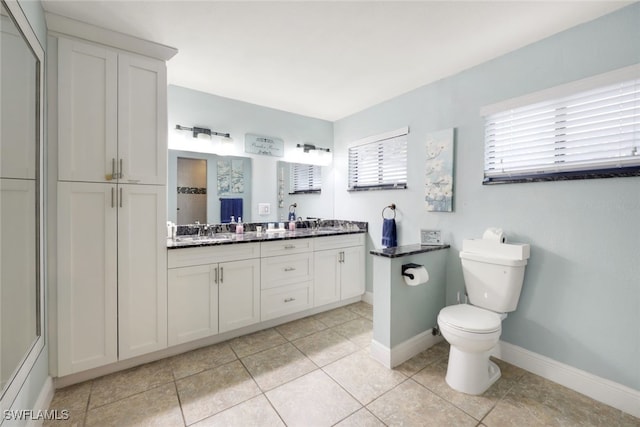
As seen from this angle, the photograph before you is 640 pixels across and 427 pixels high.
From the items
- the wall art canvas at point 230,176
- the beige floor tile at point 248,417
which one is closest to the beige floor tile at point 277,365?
the beige floor tile at point 248,417

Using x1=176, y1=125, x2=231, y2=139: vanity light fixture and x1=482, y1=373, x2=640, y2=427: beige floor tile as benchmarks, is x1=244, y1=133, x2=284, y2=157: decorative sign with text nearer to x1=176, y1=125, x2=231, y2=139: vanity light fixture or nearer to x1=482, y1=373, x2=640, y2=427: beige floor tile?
x1=176, y1=125, x2=231, y2=139: vanity light fixture

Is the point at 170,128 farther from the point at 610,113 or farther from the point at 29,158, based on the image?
the point at 610,113

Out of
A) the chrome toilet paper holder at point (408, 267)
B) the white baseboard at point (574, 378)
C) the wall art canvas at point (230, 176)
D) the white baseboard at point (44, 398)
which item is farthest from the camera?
the wall art canvas at point (230, 176)

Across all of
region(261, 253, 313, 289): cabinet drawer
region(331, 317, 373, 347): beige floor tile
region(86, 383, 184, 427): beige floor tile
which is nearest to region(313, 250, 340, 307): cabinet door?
region(261, 253, 313, 289): cabinet drawer

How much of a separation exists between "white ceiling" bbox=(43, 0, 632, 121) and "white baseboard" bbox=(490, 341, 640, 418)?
2.25 metres

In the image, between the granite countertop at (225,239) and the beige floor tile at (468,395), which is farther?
the granite countertop at (225,239)

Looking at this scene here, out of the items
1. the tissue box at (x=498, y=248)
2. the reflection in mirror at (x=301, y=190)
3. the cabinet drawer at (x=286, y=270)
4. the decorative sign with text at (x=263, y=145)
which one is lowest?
the cabinet drawer at (x=286, y=270)

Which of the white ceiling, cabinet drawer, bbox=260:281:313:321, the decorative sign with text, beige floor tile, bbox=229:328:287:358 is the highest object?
the white ceiling

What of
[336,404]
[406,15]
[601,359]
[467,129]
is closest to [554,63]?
[467,129]

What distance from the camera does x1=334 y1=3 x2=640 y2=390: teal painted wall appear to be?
1.57m

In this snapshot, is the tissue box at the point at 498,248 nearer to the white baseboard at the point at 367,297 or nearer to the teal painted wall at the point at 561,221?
the teal painted wall at the point at 561,221

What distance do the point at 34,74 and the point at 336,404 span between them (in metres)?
2.59

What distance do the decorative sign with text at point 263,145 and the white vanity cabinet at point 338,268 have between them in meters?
1.24

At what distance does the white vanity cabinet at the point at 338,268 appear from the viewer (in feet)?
9.39
